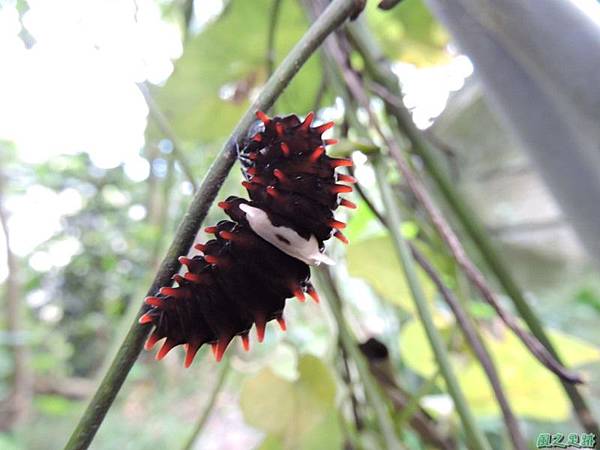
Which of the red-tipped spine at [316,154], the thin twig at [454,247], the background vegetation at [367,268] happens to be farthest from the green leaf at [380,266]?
the red-tipped spine at [316,154]

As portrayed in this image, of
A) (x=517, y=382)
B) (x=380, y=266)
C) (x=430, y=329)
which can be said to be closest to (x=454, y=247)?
(x=430, y=329)

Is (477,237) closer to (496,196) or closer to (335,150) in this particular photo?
(335,150)

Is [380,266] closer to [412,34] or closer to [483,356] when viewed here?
[483,356]

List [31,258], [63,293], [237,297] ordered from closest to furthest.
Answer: [237,297], [31,258], [63,293]

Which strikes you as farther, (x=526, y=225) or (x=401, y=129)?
(x=526, y=225)

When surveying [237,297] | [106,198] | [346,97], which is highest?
[106,198]

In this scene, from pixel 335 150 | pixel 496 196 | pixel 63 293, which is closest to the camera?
pixel 335 150

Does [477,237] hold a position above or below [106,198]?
below

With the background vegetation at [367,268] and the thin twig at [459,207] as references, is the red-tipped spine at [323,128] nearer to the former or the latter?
the background vegetation at [367,268]

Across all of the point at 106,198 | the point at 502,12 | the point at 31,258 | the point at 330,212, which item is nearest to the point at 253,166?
the point at 330,212
